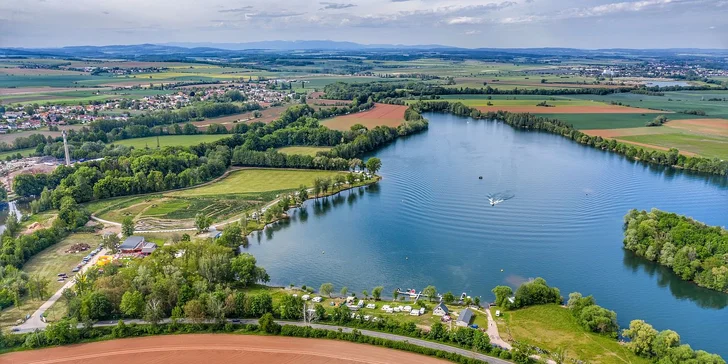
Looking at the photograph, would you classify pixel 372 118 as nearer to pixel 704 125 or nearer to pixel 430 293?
pixel 704 125

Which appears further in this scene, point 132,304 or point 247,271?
point 247,271

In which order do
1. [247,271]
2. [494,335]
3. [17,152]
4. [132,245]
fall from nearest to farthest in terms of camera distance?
1. [494,335]
2. [247,271]
3. [132,245]
4. [17,152]

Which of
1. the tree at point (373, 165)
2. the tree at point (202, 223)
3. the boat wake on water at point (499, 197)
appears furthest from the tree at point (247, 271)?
the tree at point (373, 165)

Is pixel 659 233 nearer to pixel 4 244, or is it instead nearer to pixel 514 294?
pixel 514 294

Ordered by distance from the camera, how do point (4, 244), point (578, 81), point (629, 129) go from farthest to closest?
point (578, 81) < point (629, 129) < point (4, 244)

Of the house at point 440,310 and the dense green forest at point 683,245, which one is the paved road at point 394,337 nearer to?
the house at point 440,310

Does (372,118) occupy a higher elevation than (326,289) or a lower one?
higher

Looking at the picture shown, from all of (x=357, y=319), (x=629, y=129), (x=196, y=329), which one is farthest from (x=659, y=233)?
(x=629, y=129)

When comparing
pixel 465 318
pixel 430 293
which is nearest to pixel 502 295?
pixel 465 318
